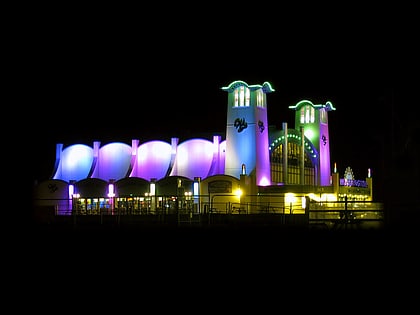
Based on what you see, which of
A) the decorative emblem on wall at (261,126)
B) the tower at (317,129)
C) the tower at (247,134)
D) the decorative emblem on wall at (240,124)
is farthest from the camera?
the tower at (317,129)

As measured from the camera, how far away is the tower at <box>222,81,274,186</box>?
5644 centimetres

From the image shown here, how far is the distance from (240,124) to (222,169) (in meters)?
4.09

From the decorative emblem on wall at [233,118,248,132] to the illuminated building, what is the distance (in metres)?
0.08

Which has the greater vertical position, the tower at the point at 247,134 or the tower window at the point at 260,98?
the tower window at the point at 260,98

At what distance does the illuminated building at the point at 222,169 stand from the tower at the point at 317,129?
0.31 feet

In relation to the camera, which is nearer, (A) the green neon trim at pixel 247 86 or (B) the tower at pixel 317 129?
(A) the green neon trim at pixel 247 86

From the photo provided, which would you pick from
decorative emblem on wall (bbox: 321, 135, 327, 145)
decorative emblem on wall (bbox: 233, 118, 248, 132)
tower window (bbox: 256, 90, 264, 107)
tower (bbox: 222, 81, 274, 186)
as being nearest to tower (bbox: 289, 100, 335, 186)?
decorative emblem on wall (bbox: 321, 135, 327, 145)

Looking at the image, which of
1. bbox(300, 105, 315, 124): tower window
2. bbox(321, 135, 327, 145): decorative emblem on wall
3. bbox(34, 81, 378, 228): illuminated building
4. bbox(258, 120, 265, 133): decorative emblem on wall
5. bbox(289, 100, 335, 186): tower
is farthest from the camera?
bbox(321, 135, 327, 145): decorative emblem on wall

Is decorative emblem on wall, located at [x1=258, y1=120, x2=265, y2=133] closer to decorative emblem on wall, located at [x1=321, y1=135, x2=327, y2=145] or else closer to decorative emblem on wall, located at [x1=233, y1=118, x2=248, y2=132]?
decorative emblem on wall, located at [x1=233, y1=118, x2=248, y2=132]

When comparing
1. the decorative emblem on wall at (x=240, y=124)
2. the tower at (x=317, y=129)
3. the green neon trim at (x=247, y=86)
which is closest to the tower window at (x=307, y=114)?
the tower at (x=317, y=129)

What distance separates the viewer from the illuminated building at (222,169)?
54.5 metres

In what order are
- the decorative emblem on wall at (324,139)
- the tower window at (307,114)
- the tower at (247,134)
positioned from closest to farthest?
the tower at (247,134) → the tower window at (307,114) → the decorative emblem on wall at (324,139)

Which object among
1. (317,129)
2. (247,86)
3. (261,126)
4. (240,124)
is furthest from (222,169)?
(317,129)

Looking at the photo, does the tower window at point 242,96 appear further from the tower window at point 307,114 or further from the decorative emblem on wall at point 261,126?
the tower window at point 307,114
